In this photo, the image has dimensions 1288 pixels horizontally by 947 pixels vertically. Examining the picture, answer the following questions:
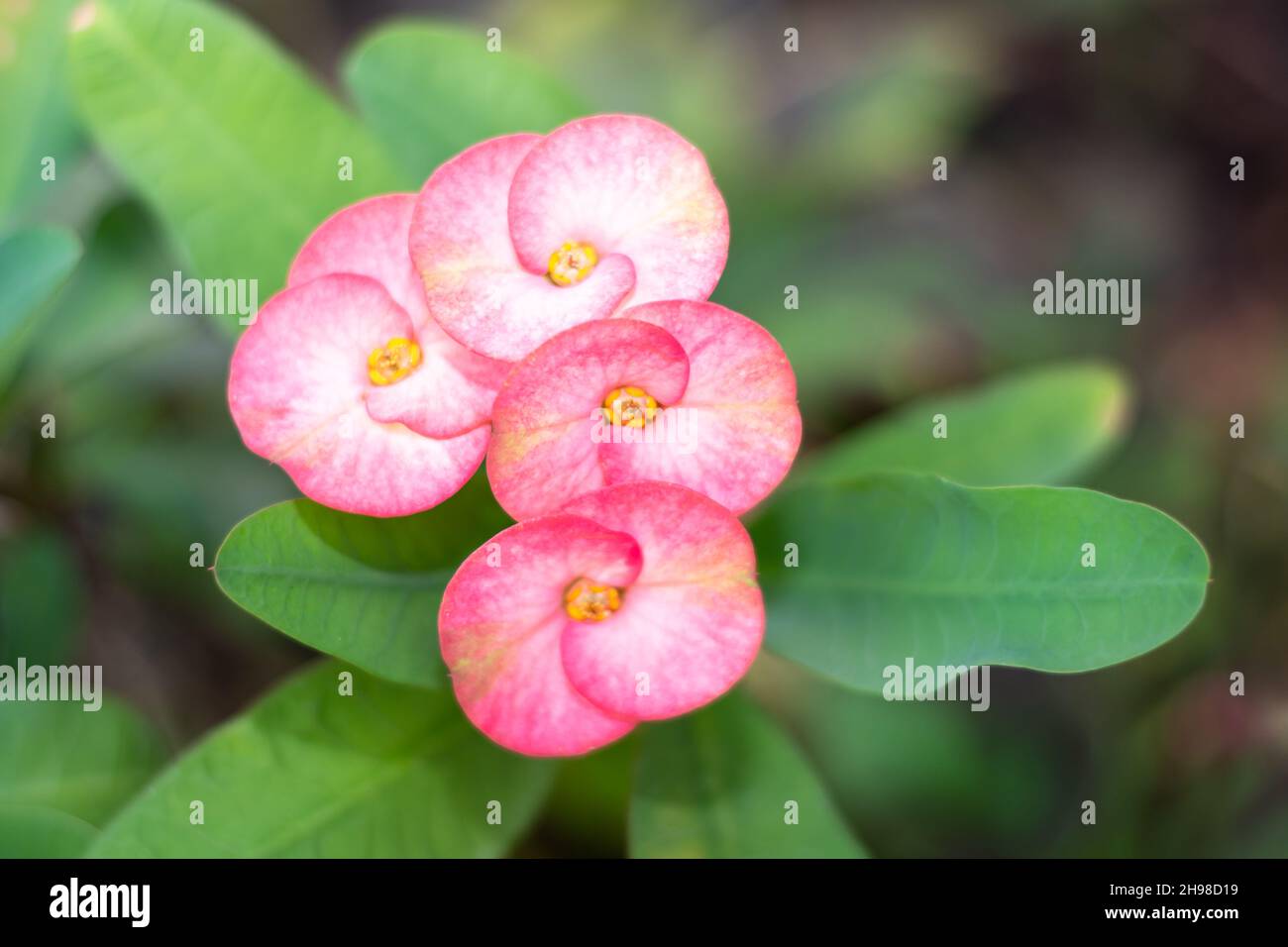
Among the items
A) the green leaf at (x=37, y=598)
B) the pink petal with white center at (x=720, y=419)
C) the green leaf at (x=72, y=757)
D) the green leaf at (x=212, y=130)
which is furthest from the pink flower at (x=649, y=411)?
the green leaf at (x=37, y=598)

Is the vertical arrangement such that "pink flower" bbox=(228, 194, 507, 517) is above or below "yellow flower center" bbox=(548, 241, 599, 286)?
below

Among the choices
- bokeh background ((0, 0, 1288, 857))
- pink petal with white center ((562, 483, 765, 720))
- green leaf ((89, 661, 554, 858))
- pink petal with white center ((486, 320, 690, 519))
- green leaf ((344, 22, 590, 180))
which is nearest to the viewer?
pink petal with white center ((486, 320, 690, 519))

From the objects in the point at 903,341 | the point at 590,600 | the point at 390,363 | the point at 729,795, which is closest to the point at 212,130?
the point at 390,363

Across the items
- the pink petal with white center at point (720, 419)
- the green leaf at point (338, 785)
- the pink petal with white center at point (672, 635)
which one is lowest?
the green leaf at point (338, 785)

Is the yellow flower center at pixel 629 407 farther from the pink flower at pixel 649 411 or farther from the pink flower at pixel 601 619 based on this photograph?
the pink flower at pixel 601 619

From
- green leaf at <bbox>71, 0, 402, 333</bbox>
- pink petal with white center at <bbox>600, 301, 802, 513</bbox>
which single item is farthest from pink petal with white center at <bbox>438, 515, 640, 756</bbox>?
green leaf at <bbox>71, 0, 402, 333</bbox>

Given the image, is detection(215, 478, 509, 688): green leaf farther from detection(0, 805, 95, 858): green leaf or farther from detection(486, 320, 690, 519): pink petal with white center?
detection(0, 805, 95, 858): green leaf
